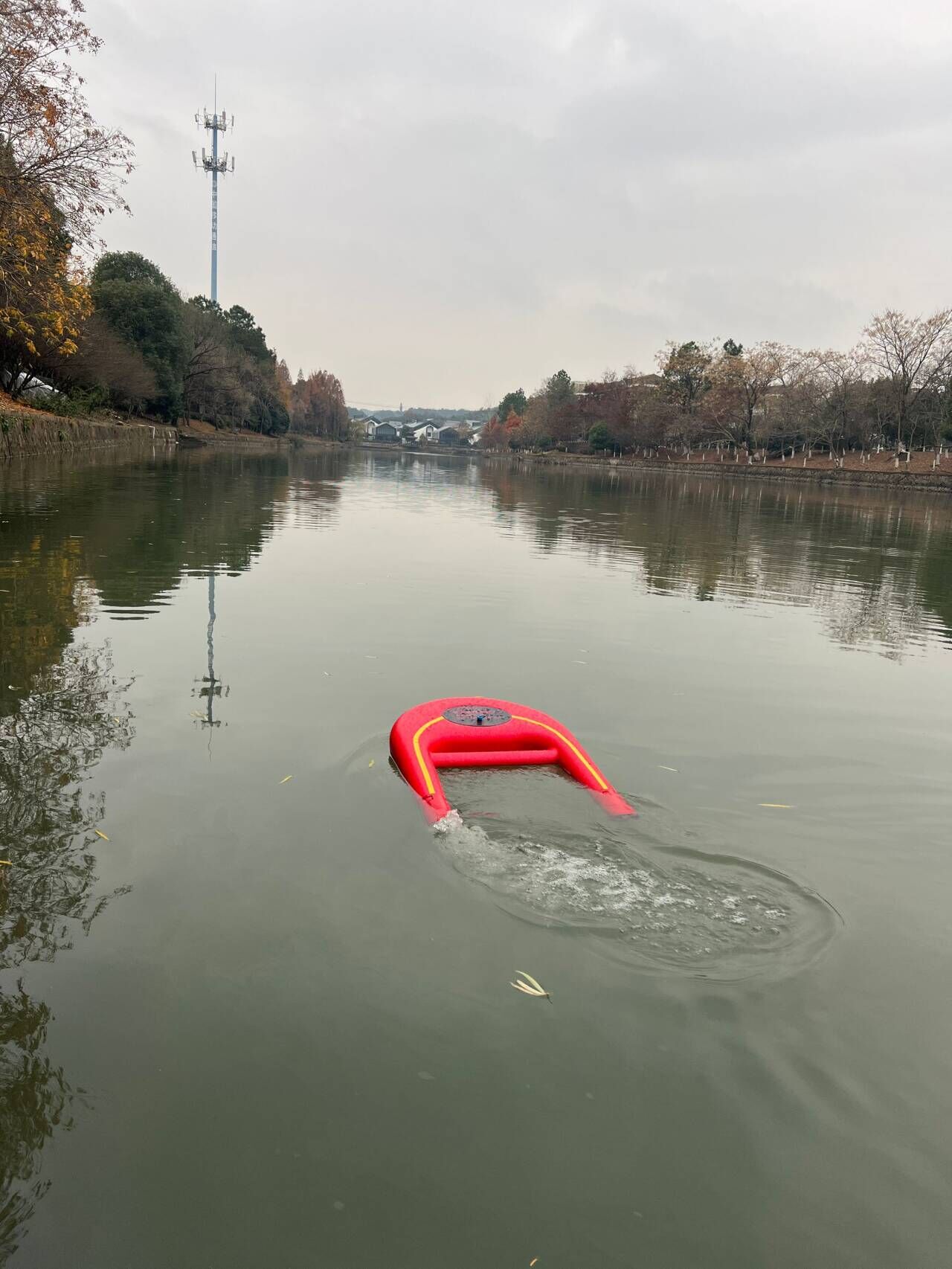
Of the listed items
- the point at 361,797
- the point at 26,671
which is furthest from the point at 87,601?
the point at 361,797

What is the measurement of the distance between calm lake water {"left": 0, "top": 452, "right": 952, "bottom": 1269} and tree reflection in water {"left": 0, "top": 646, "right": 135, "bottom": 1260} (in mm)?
15

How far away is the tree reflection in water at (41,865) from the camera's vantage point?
215 centimetres

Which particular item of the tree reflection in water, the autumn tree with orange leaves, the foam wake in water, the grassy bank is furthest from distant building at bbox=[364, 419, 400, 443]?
the foam wake in water

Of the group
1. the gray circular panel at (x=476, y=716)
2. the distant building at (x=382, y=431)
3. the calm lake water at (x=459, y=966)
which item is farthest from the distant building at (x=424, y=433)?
the gray circular panel at (x=476, y=716)

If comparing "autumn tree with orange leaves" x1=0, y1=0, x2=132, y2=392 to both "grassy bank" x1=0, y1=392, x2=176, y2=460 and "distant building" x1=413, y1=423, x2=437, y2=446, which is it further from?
"distant building" x1=413, y1=423, x2=437, y2=446

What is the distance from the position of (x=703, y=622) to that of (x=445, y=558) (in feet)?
Result: 16.8

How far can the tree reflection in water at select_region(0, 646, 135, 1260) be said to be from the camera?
2152mm

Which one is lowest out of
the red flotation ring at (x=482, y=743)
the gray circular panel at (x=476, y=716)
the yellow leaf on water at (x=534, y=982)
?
the yellow leaf on water at (x=534, y=982)

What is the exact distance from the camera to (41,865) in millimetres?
3379

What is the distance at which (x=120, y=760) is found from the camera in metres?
4.47

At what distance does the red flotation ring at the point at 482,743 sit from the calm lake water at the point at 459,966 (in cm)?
14

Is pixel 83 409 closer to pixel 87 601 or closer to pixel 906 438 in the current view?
pixel 87 601

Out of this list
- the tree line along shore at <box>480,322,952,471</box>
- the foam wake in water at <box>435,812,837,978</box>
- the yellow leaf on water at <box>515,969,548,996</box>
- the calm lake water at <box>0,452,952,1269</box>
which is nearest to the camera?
the calm lake water at <box>0,452,952,1269</box>

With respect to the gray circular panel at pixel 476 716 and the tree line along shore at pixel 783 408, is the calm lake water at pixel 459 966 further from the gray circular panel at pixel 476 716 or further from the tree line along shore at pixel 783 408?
the tree line along shore at pixel 783 408
